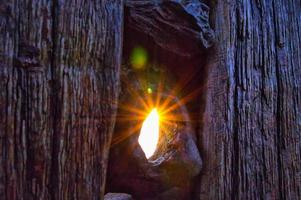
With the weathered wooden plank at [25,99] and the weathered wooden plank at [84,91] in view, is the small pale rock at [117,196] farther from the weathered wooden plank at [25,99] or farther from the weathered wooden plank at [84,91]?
the weathered wooden plank at [25,99]

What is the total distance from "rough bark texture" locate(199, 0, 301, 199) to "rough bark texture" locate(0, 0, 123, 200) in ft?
1.53

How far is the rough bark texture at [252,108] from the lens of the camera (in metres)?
1.30

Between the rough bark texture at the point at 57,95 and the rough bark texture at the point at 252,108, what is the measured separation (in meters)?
0.47

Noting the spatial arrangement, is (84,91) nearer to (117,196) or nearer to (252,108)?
(117,196)

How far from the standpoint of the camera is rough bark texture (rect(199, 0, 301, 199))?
1.30 m

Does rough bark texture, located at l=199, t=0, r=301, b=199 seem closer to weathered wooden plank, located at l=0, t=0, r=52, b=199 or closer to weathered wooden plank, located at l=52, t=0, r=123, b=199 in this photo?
weathered wooden plank, located at l=52, t=0, r=123, b=199

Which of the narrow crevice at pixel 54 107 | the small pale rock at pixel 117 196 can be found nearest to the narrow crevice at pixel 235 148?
the small pale rock at pixel 117 196

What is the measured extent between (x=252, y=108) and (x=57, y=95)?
32.4 inches

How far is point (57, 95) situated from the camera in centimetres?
102

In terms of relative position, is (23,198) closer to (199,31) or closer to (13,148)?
(13,148)

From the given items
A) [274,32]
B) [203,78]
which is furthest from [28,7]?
[274,32]

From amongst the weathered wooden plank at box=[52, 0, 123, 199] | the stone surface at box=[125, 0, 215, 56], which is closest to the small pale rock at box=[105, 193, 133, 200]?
the weathered wooden plank at box=[52, 0, 123, 199]

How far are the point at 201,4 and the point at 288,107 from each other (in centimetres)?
61

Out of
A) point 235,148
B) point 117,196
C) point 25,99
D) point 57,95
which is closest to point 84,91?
point 57,95
